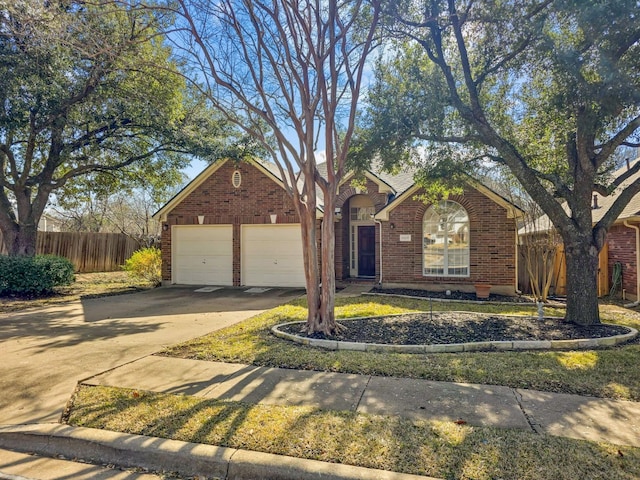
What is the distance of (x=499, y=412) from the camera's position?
3.77 metres

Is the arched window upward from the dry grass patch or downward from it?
upward

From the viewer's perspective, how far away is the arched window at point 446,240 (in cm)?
1278

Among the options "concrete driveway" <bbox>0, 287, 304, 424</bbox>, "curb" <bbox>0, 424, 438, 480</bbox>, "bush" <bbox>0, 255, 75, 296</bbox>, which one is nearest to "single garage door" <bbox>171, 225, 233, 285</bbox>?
"concrete driveway" <bbox>0, 287, 304, 424</bbox>

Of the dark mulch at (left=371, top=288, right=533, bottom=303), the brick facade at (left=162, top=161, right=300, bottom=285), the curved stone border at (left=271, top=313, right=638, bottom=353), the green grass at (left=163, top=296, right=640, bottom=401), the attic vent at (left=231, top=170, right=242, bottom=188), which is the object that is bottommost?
the green grass at (left=163, top=296, right=640, bottom=401)

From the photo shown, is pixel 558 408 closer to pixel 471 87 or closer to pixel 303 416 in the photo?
pixel 303 416

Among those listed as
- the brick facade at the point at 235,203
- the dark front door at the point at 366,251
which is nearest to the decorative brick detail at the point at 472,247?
the dark front door at the point at 366,251

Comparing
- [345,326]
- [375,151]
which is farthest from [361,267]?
[345,326]

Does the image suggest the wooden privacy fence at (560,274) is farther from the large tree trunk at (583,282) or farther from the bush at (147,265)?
the bush at (147,265)

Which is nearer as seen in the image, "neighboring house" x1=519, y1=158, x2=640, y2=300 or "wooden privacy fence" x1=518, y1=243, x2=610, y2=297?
"neighboring house" x1=519, y1=158, x2=640, y2=300

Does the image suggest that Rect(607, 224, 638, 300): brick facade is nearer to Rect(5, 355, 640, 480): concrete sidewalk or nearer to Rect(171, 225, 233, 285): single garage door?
Rect(5, 355, 640, 480): concrete sidewalk

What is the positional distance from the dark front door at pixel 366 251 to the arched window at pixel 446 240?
2.92m

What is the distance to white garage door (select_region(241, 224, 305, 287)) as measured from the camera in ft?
47.0

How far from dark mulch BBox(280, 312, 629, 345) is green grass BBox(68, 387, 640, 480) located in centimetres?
286

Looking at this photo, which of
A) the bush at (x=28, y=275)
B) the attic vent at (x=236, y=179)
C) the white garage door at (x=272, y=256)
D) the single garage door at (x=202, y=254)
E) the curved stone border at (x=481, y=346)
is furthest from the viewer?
the single garage door at (x=202, y=254)
